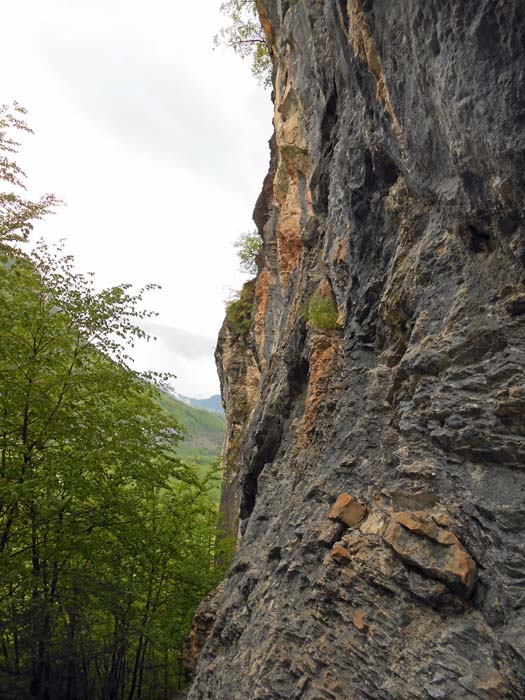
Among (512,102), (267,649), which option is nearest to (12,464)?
(267,649)

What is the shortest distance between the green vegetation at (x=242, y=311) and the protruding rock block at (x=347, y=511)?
688 inches

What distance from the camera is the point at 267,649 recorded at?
5.29 m

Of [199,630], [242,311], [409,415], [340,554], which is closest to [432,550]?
[340,554]

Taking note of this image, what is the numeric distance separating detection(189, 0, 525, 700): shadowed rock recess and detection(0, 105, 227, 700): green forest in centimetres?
304

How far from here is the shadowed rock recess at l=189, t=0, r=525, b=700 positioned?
383 centimetres

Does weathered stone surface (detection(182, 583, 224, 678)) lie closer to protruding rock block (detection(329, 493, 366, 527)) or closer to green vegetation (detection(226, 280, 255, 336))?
protruding rock block (detection(329, 493, 366, 527))

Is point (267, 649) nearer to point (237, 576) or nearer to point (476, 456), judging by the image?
point (237, 576)

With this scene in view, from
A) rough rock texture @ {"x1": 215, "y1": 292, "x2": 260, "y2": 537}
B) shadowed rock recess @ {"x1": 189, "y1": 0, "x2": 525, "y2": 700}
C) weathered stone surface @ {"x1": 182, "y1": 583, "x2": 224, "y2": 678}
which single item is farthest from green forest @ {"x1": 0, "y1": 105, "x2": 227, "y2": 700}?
rough rock texture @ {"x1": 215, "y1": 292, "x2": 260, "y2": 537}

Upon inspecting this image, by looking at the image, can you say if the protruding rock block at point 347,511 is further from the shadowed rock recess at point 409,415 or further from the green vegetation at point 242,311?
the green vegetation at point 242,311

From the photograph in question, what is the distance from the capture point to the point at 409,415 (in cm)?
522

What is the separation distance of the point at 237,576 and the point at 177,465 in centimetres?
306

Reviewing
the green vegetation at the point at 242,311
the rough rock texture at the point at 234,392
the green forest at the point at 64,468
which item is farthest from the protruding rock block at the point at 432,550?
the green vegetation at the point at 242,311

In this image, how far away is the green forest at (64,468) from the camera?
8.05 meters

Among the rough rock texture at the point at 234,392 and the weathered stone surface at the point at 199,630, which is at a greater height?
the rough rock texture at the point at 234,392
